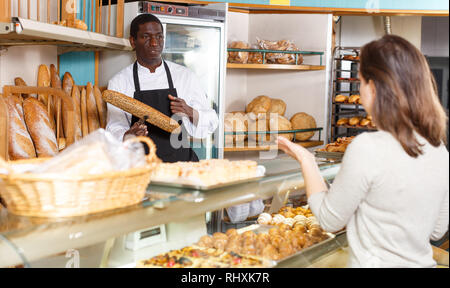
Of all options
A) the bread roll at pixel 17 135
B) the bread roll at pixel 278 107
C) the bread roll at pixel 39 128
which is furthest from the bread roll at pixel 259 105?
the bread roll at pixel 17 135

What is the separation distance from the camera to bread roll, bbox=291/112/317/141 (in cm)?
425

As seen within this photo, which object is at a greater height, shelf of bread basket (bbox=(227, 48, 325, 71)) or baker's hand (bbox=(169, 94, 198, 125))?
shelf of bread basket (bbox=(227, 48, 325, 71))

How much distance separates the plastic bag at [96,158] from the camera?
45.2 inches

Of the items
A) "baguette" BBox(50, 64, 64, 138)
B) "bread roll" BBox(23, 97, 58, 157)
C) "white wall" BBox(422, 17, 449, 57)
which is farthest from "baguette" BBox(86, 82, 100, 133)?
"white wall" BBox(422, 17, 449, 57)

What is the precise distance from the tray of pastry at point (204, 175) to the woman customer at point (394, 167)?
282 millimetres

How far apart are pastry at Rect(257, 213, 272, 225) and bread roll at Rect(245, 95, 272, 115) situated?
2.19 m

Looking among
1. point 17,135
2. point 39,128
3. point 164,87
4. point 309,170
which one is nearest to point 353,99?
point 164,87

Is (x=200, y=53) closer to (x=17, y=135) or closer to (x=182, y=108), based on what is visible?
(x=182, y=108)

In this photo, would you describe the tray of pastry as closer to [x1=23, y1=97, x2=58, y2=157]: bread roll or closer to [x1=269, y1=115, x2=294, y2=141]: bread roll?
[x1=23, y1=97, x2=58, y2=157]: bread roll

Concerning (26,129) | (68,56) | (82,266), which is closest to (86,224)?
(82,266)

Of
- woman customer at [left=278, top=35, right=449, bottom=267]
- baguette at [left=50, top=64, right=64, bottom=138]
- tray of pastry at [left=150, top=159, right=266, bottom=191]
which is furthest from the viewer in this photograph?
baguette at [left=50, top=64, right=64, bottom=138]

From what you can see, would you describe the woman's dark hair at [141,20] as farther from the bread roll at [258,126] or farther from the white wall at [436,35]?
the white wall at [436,35]

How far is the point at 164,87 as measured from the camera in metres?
3.04

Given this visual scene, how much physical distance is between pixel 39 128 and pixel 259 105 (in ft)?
6.72
